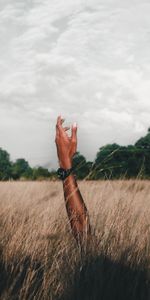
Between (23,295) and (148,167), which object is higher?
(148,167)

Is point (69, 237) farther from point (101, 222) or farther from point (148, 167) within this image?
point (148, 167)

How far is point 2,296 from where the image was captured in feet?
7.70

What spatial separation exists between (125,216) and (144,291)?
0.97 meters

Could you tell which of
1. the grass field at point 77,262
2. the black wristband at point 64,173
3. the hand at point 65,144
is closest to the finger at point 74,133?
the hand at point 65,144

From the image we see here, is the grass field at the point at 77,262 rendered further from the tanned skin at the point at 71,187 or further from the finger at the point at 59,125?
the finger at the point at 59,125

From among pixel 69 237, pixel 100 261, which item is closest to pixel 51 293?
pixel 100 261

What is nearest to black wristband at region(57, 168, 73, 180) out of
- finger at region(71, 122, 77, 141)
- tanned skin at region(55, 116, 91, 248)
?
tanned skin at region(55, 116, 91, 248)

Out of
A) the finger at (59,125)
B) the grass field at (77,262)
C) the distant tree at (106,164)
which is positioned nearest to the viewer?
the grass field at (77,262)

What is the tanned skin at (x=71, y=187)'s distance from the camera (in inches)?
119

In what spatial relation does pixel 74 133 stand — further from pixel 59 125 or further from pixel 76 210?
pixel 76 210

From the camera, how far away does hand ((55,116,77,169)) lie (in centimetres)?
302

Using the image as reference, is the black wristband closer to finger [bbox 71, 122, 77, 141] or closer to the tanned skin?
the tanned skin

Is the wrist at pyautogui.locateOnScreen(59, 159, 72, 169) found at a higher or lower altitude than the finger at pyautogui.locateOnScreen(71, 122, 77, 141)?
lower

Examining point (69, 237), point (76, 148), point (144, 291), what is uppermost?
point (76, 148)
